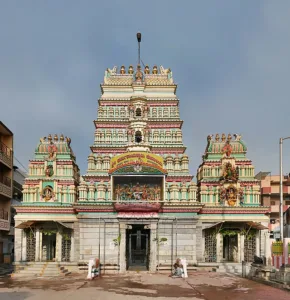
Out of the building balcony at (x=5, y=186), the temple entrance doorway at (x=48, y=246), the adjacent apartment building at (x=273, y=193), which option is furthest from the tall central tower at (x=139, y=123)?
the adjacent apartment building at (x=273, y=193)

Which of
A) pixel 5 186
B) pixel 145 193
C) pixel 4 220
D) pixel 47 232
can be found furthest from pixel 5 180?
pixel 145 193

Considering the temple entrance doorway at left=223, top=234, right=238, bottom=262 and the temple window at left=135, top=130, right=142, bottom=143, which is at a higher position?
the temple window at left=135, top=130, right=142, bottom=143

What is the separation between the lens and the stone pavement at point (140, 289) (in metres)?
22.4

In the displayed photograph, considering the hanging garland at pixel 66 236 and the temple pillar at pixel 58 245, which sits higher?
the hanging garland at pixel 66 236

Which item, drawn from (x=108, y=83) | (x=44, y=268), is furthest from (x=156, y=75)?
(x=44, y=268)

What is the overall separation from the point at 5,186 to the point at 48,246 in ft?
27.9

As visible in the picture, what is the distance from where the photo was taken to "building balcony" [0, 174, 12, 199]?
1738 inches

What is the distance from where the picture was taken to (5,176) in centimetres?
4691

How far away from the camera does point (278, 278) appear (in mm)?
25875

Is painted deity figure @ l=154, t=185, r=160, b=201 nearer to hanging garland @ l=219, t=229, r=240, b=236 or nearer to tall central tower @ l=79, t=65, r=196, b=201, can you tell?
tall central tower @ l=79, t=65, r=196, b=201

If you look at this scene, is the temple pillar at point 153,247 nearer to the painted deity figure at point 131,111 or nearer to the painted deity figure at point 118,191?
the painted deity figure at point 118,191

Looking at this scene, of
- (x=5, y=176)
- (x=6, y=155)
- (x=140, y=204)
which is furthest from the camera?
(x=5, y=176)

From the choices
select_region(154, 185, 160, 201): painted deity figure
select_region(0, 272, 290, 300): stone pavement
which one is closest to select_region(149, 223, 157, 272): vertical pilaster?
select_region(154, 185, 160, 201): painted deity figure

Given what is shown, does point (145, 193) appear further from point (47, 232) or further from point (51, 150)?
point (51, 150)
